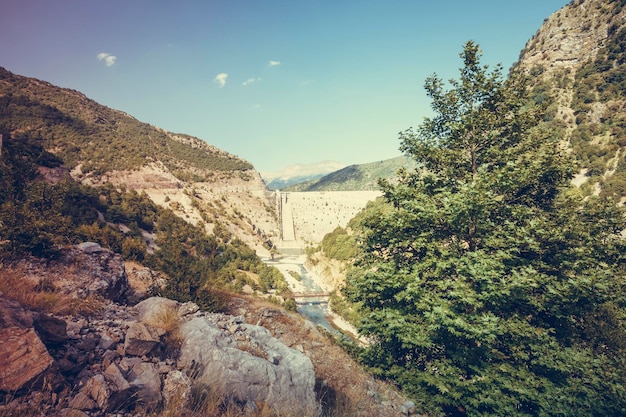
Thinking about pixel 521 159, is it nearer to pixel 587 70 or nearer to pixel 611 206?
pixel 611 206

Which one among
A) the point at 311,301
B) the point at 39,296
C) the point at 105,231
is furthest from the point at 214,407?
the point at 311,301

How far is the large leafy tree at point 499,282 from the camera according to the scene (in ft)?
24.2

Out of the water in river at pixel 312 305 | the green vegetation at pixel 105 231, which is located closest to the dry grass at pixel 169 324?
the green vegetation at pixel 105 231

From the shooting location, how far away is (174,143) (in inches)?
3285

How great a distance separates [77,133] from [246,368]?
55397 mm

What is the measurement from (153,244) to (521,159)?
72.7ft

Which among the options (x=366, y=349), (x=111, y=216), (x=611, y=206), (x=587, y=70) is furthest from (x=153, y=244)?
(x=587, y=70)

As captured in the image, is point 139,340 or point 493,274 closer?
point 139,340

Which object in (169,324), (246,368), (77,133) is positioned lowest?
(246,368)

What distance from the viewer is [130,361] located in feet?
15.2

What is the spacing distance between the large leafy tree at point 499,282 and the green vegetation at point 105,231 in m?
6.64

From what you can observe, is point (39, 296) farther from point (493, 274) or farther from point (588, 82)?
point (588, 82)

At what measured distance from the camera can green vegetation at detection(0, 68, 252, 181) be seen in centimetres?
3800

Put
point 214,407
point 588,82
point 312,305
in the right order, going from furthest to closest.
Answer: point 588,82 < point 312,305 < point 214,407
